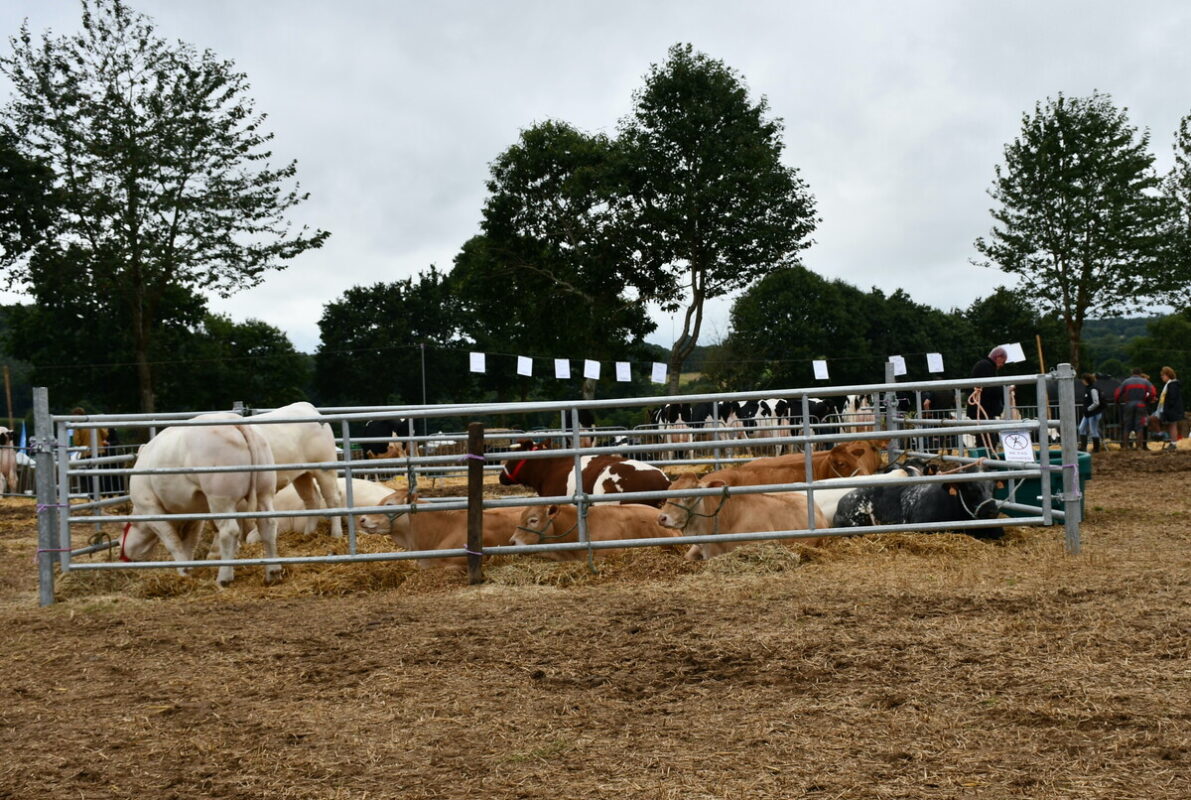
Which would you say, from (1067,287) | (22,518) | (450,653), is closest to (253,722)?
(450,653)

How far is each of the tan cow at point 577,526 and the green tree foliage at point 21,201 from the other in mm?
21403

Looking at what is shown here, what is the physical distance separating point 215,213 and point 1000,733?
28.5 m

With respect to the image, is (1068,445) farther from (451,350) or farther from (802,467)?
(451,350)

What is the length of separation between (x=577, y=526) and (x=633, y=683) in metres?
3.33

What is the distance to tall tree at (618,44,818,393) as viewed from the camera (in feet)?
95.5

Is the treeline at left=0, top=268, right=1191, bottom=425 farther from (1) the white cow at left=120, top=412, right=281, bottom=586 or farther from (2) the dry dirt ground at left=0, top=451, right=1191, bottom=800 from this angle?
(2) the dry dirt ground at left=0, top=451, right=1191, bottom=800

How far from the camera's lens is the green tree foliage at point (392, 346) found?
5756 centimetres

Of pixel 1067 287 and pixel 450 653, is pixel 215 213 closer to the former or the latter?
pixel 1067 287

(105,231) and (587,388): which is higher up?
(105,231)

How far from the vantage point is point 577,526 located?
7.96 m

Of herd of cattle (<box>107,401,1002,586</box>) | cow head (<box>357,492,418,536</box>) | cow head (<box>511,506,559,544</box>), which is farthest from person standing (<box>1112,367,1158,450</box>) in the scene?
cow head (<box>357,492,418,536</box>)

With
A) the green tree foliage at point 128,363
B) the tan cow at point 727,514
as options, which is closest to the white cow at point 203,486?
the tan cow at point 727,514

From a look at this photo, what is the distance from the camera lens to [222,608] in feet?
22.8

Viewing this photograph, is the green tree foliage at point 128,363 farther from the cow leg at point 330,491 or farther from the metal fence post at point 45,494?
the metal fence post at point 45,494
